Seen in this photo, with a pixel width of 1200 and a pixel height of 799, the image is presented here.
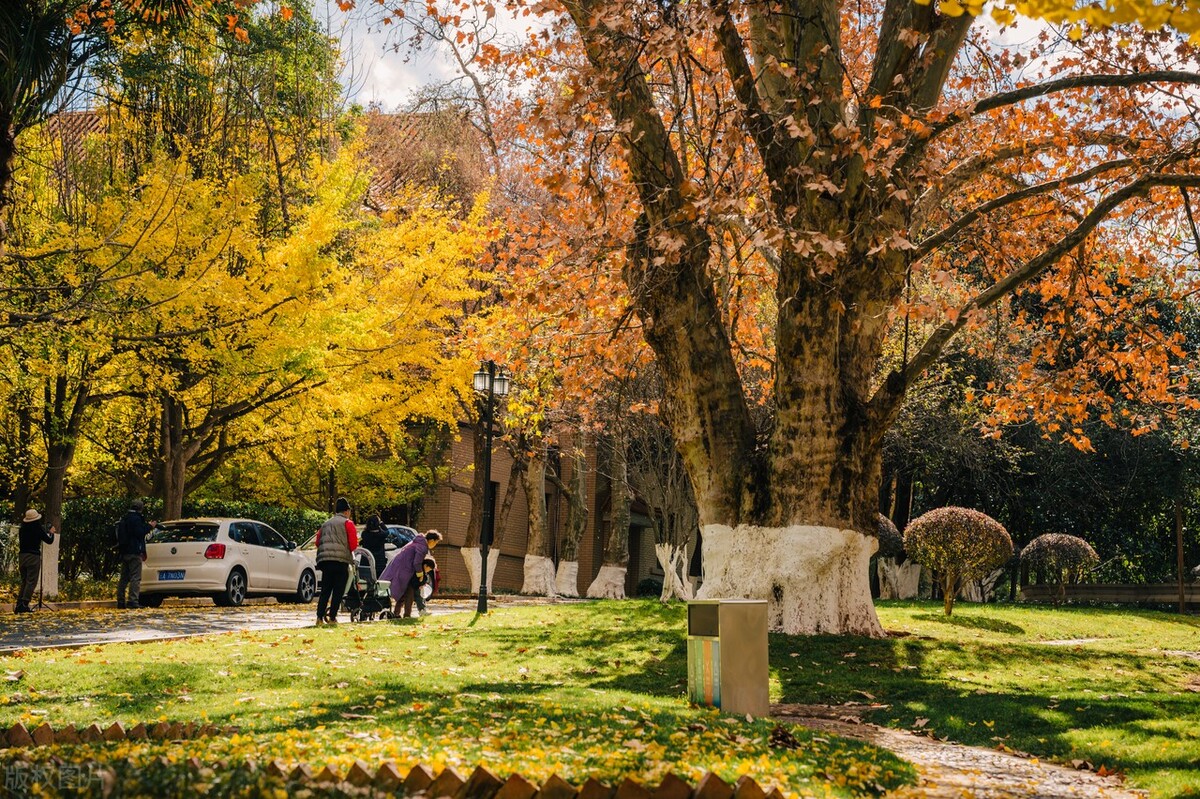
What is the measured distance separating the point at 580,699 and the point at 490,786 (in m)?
4.37

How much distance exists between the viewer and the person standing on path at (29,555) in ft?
63.7

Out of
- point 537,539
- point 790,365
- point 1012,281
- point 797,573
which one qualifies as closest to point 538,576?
point 537,539

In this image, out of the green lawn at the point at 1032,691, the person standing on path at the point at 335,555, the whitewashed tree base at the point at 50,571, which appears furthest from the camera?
the whitewashed tree base at the point at 50,571

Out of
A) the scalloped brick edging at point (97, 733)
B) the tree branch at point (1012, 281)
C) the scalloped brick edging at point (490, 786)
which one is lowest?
the scalloped brick edging at point (97, 733)

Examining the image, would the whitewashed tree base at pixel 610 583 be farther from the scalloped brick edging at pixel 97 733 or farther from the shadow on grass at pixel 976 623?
the scalloped brick edging at pixel 97 733

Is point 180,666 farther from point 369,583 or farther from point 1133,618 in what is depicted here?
point 1133,618

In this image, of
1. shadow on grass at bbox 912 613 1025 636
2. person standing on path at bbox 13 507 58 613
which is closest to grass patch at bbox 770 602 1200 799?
shadow on grass at bbox 912 613 1025 636

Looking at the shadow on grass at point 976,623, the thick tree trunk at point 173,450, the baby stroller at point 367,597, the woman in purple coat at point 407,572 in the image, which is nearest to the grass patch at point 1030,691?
the shadow on grass at point 976,623

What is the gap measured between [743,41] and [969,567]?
12.1 m

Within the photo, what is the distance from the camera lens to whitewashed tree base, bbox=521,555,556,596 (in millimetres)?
31312

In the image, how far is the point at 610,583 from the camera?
31.5 m

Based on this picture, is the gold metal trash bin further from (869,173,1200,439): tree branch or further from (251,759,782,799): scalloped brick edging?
(869,173,1200,439): tree branch

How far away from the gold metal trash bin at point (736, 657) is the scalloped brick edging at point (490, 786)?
11.7 ft

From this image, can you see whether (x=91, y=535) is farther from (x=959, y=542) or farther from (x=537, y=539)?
(x=959, y=542)
